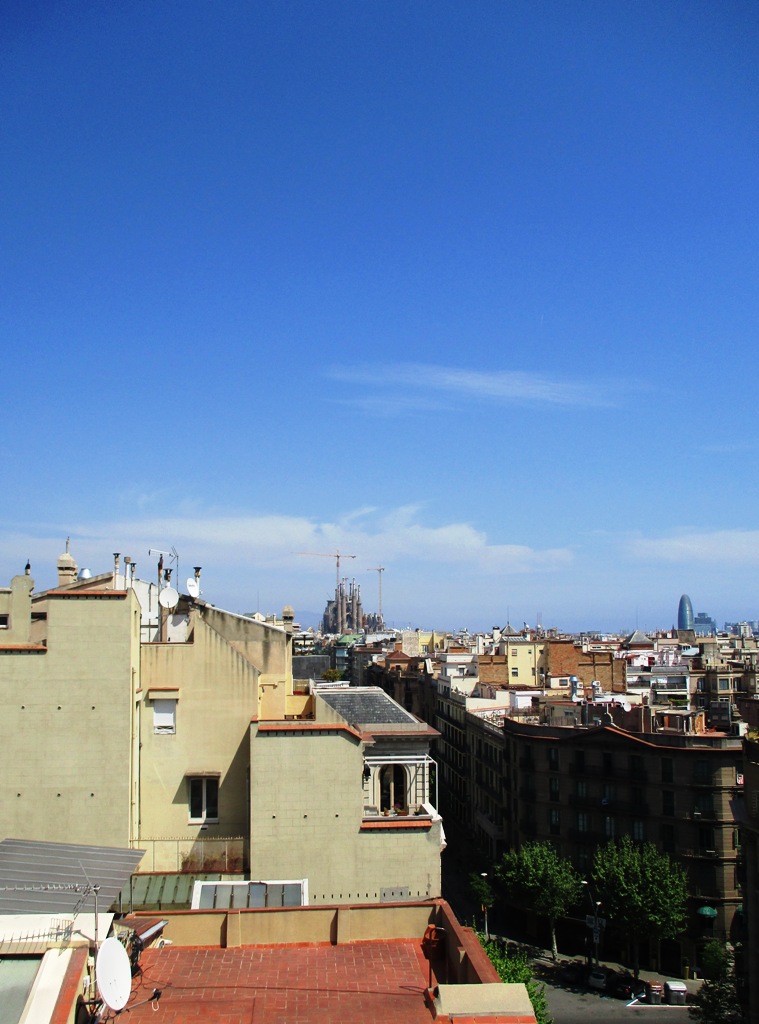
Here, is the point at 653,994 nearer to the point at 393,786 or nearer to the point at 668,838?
the point at 668,838

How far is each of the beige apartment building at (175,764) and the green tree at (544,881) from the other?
118 feet

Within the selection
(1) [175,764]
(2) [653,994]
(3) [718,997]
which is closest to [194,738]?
(1) [175,764]

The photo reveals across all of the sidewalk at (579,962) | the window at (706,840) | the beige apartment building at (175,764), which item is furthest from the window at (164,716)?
the window at (706,840)

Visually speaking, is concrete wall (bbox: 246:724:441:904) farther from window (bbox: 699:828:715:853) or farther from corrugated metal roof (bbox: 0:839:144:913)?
Answer: window (bbox: 699:828:715:853)

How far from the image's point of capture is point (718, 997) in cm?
4066

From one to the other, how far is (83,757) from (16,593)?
4.56 meters

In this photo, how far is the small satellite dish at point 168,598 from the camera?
82.1 ft

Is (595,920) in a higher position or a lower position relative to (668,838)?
lower

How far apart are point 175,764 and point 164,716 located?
1198 mm

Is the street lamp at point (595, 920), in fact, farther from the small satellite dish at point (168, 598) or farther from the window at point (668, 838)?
the small satellite dish at point (168, 598)

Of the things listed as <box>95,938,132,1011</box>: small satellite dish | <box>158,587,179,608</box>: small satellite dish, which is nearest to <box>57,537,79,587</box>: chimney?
<box>158,587,179,608</box>: small satellite dish

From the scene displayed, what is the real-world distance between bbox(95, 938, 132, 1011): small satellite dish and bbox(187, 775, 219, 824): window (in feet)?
32.4

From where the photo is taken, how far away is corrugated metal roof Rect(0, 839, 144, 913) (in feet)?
45.7

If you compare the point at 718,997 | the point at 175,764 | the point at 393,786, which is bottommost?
the point at 718,997
